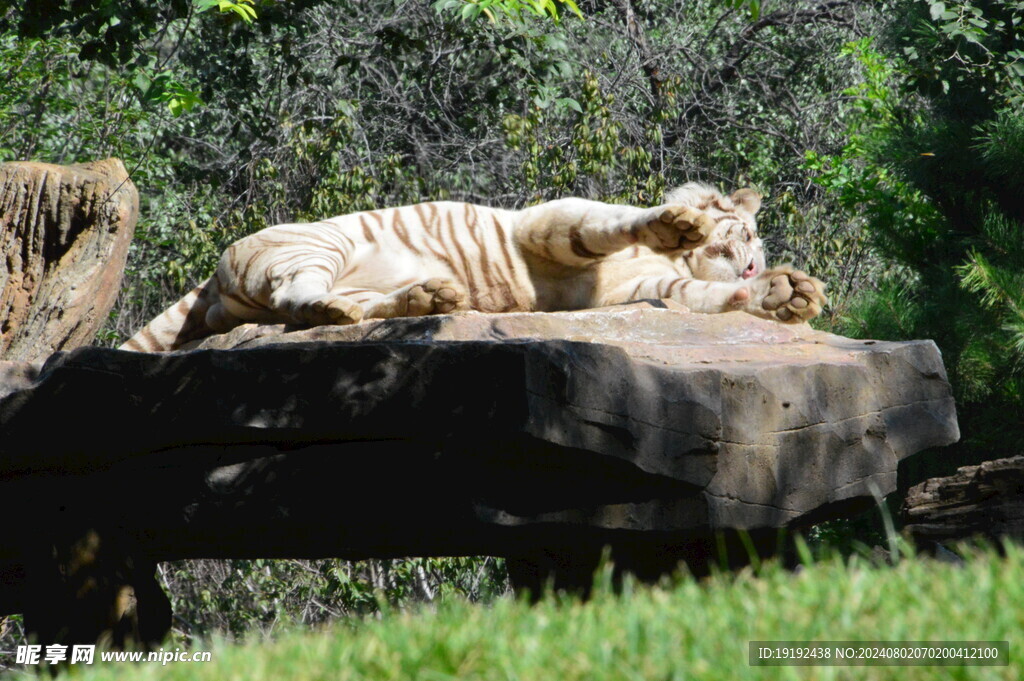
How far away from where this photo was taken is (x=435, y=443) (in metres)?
3.71

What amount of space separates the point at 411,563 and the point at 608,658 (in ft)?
21.6

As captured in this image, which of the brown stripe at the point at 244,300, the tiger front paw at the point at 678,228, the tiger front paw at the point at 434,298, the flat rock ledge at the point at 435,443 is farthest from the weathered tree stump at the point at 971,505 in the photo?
the brown stripe at the point at 244,300

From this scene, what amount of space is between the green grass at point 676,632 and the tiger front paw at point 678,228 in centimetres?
163

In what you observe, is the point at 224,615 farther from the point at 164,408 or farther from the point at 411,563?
the point at 164,408

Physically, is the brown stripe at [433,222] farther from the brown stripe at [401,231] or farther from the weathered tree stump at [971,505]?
the weathered tree stump at [971,505]

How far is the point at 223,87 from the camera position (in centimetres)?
902

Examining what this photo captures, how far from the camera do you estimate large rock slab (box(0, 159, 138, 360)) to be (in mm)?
4996

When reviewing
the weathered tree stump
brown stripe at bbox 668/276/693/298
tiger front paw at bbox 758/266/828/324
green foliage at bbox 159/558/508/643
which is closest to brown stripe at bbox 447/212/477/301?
brown stripe at bbox 668/276/693/298

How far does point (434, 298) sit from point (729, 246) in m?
A: 1.60

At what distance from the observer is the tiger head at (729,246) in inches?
203

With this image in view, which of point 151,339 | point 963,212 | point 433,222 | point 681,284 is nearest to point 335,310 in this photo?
point 433,222

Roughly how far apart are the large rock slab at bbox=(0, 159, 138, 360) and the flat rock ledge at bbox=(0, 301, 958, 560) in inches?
46.6

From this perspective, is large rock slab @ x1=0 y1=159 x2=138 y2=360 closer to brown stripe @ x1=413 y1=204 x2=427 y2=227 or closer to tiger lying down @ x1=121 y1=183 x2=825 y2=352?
tiger lying down @ x1=121 y1=183 x2=825 y2=352

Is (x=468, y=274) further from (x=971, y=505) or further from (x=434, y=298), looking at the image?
(x=971, y=505)
